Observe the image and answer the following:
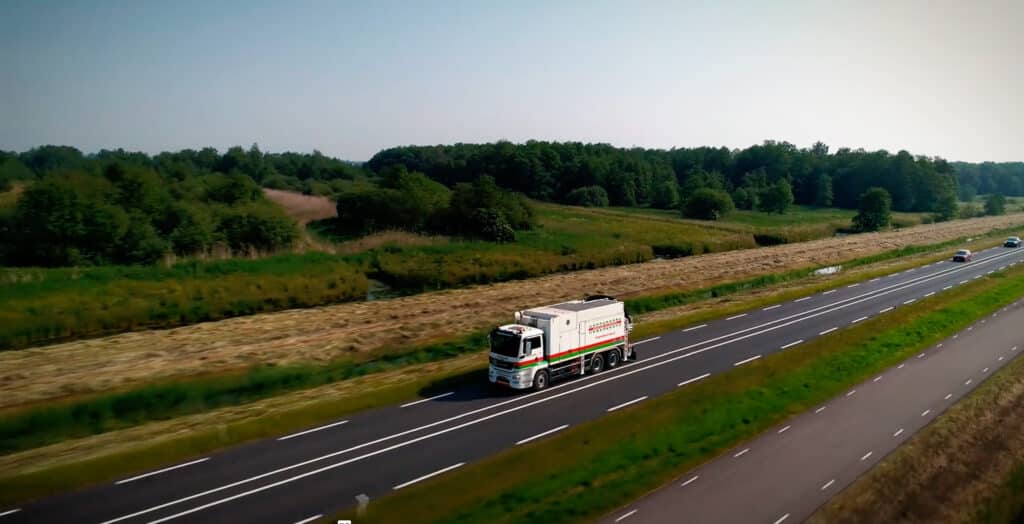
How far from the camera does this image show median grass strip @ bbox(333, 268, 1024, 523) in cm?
1591

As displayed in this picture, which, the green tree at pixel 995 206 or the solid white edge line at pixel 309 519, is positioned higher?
the green tree at pixel 995 206

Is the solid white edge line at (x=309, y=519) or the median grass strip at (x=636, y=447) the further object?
the median grass strip at (x=636, y=447)

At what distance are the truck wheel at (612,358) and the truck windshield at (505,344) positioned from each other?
6.01m

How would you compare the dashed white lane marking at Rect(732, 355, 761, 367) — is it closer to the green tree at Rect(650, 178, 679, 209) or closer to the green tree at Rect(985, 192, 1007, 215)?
the green tree at Rect(650, 178, 679, 209)

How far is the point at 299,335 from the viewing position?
36344 mm

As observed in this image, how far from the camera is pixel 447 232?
2886 inches

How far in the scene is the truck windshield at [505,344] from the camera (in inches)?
979

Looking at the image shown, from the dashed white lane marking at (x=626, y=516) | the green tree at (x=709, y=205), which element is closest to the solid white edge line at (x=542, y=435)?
the dashed white lane marking at (x=626, y=516)

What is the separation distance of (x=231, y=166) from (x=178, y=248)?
88549 millimetres

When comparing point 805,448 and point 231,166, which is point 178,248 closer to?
point 805,448

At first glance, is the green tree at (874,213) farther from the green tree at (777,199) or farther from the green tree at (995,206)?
the green tree at (995,206)

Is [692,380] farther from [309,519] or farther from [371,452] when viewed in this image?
[309,519]

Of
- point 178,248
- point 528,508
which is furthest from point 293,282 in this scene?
point 528,508

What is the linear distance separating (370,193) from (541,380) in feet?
185
